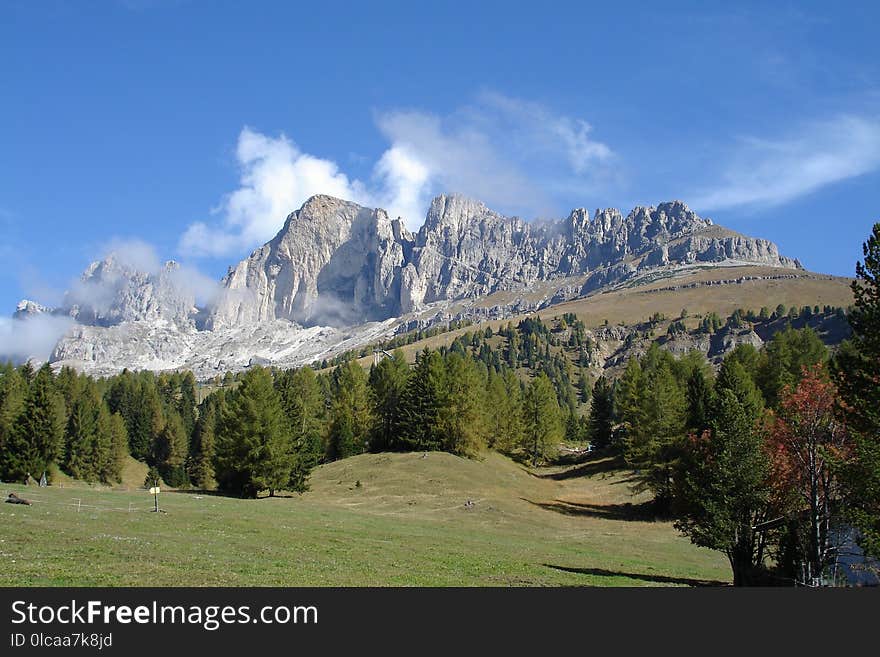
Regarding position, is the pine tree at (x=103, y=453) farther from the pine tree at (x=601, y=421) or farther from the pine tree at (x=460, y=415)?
the pine tree at (x=601, y=421)

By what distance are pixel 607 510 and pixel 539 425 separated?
4364 cm

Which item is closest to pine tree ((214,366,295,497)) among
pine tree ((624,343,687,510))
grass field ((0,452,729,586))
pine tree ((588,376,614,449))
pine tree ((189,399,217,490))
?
grass field ((0,452,729,586))

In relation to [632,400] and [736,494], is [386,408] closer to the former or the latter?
[632,400]

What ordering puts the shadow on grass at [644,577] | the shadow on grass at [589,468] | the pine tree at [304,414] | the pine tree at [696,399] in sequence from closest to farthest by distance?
the shadow on grass at [644,577] < the pine tree at [696,399] < the pine tree at [304,414] < the shadow on grass at [589,468]

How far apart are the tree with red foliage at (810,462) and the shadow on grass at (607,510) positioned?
31.9 m

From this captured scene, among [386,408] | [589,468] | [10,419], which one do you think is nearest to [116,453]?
[10,419]

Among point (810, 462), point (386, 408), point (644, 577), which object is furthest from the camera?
point (386, 408)

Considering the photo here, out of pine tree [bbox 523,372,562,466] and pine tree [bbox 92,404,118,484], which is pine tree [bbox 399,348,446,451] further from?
pine tree [bbox 92,404,118,484]

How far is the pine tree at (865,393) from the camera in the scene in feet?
87.0

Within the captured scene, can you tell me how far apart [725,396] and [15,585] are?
31123mm

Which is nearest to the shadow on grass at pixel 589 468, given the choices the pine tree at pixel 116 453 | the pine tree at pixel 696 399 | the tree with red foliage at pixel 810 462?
the pine tree at pixel 696 399

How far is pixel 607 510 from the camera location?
226 feet
